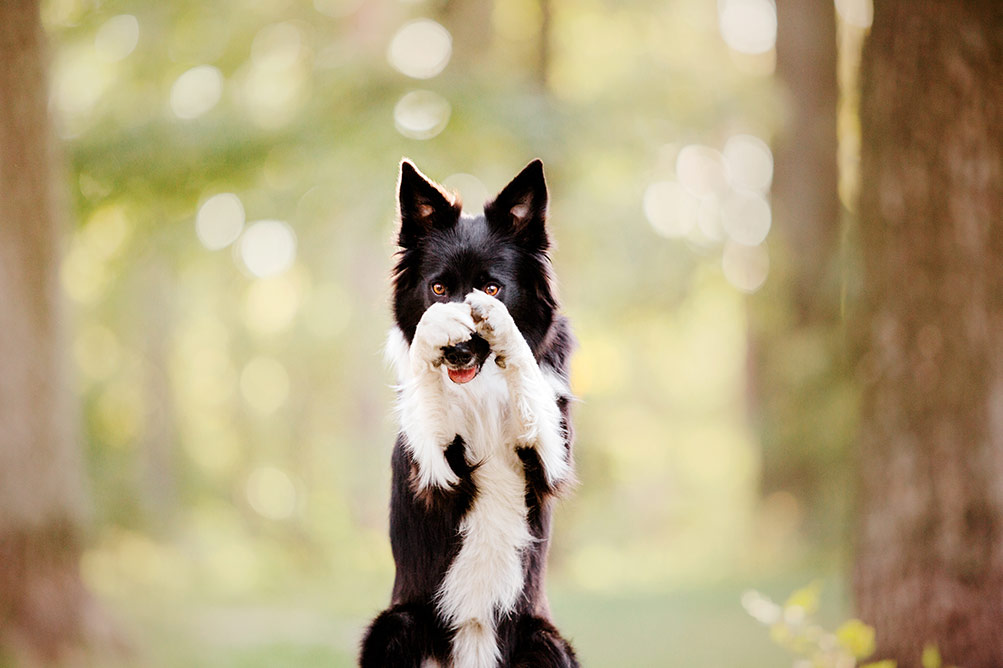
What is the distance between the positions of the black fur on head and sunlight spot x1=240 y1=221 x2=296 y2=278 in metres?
5.92

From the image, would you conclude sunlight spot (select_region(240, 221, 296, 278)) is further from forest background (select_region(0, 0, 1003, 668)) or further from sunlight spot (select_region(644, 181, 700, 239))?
sunlight spot (select_region(644, 181, 700, 239))

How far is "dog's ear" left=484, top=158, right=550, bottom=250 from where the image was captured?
349cm

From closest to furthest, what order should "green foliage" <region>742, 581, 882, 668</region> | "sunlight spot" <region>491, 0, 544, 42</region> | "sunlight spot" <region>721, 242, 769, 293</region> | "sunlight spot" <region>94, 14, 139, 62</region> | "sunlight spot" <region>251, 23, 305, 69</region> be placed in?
"green foliage" <region>742, 581, 882, 668</region> < "sunlight spot" <region>94, 14, 139, 62</region> < "sunlight spot" <region>251, 23, 305, 69</region> < "sunlight spot" <region>721, 242, 769, 293</region> < "sunlight spot" <region>491, 0, 544, 42</region>

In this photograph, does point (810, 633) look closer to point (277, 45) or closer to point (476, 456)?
point (476, 456)

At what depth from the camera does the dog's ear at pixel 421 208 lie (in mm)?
3516

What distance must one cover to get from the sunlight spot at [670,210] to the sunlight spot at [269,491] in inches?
667

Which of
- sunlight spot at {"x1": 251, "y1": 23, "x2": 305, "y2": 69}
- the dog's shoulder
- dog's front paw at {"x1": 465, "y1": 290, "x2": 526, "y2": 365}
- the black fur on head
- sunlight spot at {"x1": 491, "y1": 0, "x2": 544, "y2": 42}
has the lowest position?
dog's front paw at {"x1": 465, "y1": 290, "x2": 526, "y2": 365}

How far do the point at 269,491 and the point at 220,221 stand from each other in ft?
62.3

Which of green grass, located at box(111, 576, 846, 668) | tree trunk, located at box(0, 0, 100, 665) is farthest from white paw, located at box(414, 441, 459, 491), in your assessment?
tree trunk, located at box(0, 0, 100, 665)

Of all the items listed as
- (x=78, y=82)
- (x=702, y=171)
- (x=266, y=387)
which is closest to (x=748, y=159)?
(x=702, y=171)

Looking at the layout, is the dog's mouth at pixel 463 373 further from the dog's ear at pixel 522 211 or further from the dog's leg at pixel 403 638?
the dog's leg at pixel 403 638

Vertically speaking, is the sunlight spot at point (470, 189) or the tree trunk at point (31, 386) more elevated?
the sunlight spot at point (470, 189)

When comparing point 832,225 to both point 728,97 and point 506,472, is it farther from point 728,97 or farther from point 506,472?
point 506,472

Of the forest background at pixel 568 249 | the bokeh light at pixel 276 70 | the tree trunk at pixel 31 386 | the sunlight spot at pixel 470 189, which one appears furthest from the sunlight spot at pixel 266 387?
the tree trunk at pixel 31 386
